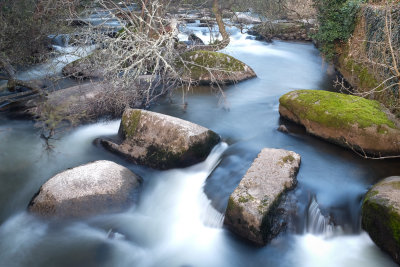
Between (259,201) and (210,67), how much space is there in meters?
6.63

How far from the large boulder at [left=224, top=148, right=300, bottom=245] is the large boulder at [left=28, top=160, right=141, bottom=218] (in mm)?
1883

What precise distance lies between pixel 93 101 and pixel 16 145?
2.00m

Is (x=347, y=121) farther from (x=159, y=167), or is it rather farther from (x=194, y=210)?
(x=159, y=167)

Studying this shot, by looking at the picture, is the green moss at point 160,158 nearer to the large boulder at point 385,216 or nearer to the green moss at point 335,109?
the green moss at point 335,109

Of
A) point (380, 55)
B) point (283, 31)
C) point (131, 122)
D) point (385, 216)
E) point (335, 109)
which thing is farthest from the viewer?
point (283, 31)

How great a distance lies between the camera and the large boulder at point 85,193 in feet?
16.8

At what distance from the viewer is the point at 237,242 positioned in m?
4.75

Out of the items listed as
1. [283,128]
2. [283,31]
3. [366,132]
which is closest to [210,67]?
[283,128]

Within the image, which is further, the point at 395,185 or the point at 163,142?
the point at 163,142

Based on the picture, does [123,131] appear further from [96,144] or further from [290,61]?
[290,61]

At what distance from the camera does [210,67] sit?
1044 centimetres

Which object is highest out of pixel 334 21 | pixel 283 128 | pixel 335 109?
pixel 334 21

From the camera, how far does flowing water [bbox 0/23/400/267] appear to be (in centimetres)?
465

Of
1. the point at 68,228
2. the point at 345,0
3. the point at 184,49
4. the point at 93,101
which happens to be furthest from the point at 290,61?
the point at 68,228
